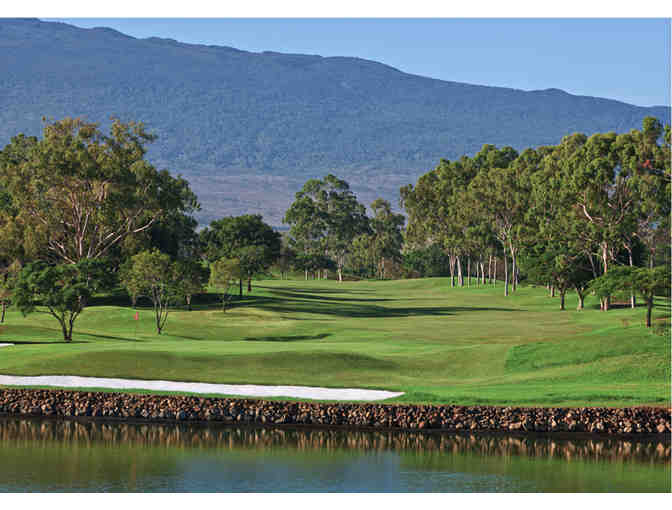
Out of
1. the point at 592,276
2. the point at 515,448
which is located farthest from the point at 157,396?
the point at 592,276

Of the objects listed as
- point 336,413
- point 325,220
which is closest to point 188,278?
point 336,413

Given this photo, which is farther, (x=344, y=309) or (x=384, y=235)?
(x=384, y=235)

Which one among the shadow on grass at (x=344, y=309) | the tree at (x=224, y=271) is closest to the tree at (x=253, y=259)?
the shadow on grass at (x=344, y=309)

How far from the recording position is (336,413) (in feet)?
92.2

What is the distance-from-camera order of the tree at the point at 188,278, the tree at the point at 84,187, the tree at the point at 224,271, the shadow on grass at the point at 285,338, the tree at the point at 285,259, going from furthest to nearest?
the tree at the point at 285,259, the tree at the point at 84,187, the tree at the point at 224,271, the tree at the point at 188,278, the shadow on grass at the point at 285,338

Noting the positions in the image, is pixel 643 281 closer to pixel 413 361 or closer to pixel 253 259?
pixel 413 361

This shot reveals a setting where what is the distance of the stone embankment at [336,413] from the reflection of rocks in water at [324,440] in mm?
427

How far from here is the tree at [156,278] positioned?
210 feet

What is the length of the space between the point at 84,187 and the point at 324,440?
201 feet

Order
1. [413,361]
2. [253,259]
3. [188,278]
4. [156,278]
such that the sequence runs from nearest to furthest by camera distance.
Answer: [413,361] < [156,278] < [188,278] < [253,259]

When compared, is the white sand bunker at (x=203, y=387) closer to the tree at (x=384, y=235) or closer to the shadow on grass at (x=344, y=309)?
the shadow on grass at (x=344, y=309)

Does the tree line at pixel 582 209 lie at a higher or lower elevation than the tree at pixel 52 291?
higher

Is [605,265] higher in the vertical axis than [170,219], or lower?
lower
